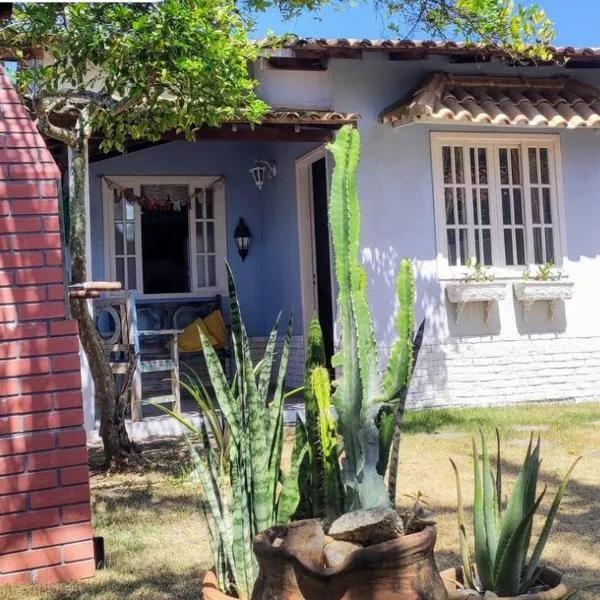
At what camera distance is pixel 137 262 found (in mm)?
10195

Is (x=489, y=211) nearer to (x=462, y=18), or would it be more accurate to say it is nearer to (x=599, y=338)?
(x=599, y=338)

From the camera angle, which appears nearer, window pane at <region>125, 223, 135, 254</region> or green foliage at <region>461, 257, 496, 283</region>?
green foliage at <region>461, 257, 496, 283</region>

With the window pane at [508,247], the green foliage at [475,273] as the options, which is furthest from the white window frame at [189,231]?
the window pane at [508,247]

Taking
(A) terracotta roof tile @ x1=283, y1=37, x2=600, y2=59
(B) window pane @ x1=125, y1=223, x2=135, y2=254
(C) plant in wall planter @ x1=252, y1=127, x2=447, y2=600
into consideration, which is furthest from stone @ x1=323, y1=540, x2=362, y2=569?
(B) window pane @ x1=125, y1=223, x2=135, y2=254

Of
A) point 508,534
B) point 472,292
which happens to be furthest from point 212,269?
point 508,534

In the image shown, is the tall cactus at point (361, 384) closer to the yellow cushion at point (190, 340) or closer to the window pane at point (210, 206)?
the yellow cushion at point (190, 340)

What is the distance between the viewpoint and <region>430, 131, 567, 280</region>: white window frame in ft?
28.2

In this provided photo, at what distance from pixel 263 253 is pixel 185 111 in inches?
218

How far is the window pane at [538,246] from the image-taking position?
8953mm

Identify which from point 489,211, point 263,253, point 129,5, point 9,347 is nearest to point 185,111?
point 129,5

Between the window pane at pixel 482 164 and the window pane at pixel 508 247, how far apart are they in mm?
646

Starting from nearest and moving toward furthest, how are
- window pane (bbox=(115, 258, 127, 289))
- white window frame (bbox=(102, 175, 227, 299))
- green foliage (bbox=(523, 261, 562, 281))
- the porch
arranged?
green foliage (bbox=(523, 261, 562, 281)) < the porch < white window frame (bbox=(102, 175, 227, 299)) < window pane (bbox=(115, 258, 127, 289))

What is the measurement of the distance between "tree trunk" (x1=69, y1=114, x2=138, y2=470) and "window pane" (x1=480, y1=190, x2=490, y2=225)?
4891mm

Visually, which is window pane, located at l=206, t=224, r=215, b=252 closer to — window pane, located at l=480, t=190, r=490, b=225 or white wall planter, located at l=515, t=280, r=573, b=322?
window pane, located at l=480, t=190, r=490, b=225
